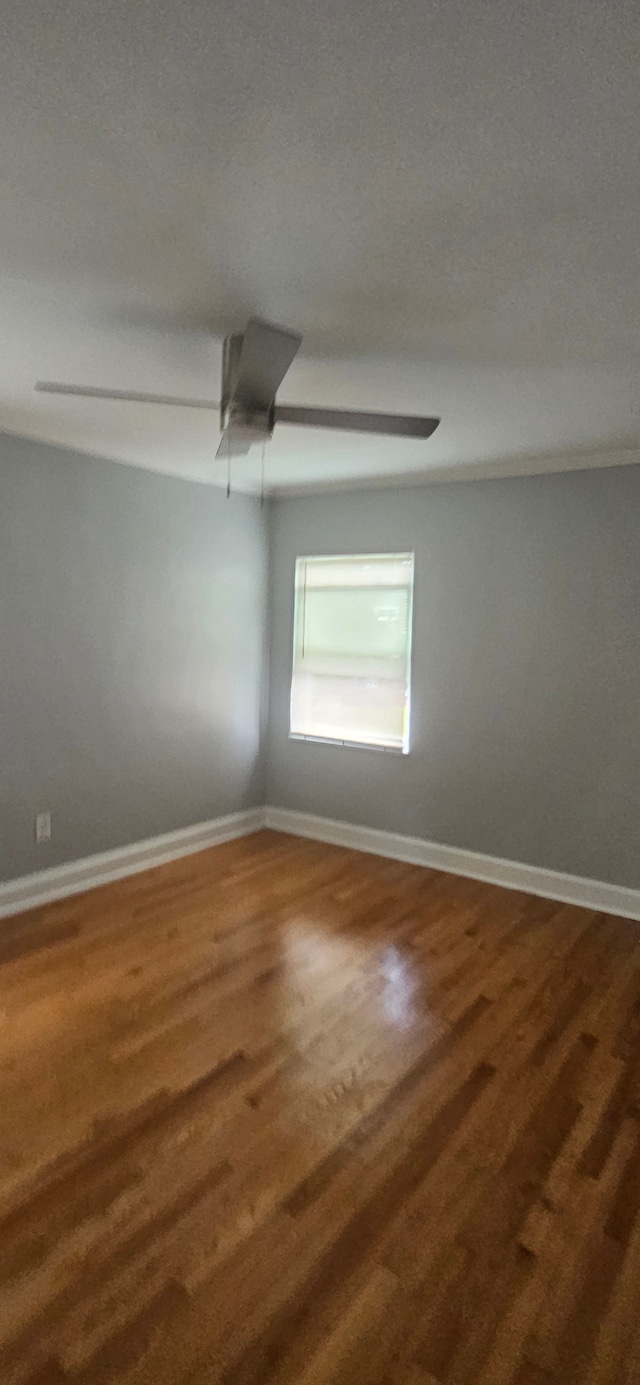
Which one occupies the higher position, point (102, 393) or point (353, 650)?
point (102, 393)

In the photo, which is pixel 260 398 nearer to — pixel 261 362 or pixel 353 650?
pixel 261 362

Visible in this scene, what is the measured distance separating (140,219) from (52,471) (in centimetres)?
211

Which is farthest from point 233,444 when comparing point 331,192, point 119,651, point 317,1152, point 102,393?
point 317,1152

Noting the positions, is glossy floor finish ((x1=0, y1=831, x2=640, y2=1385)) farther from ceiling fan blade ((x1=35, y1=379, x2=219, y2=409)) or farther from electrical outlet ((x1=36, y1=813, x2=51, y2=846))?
ceiling fan blade ((x1=35, y1=379, x2=219, y2=409))

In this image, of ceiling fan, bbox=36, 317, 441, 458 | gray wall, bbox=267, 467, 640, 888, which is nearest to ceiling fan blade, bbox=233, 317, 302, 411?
ceiling fan, bbox=36, 317, 441, 458

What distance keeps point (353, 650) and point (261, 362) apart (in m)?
2.62

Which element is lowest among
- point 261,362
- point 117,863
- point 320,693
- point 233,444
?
point 117,863

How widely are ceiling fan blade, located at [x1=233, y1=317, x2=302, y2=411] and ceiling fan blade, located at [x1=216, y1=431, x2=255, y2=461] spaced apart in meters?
0.15

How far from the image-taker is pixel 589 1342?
1.47 m

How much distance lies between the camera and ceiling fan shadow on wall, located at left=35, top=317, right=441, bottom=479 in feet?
6.37

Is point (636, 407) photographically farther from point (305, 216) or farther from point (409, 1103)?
point (409, 1103)

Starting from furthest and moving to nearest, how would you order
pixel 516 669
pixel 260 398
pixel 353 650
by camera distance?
pixel 353 650 → pixel 516 669 → pixel 260 398

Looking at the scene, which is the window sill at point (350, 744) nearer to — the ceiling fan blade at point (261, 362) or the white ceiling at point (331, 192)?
the white ceiling at point (331, 192)

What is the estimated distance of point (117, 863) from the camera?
3910 mm
